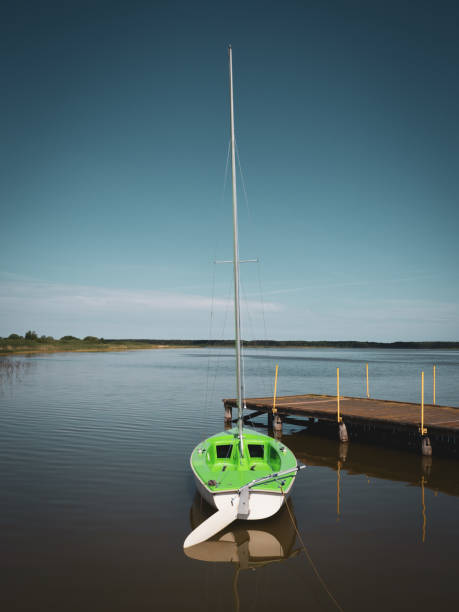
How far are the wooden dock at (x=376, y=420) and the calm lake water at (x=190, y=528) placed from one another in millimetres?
975

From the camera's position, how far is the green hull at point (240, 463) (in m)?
9.38

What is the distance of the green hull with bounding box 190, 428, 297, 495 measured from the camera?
30.8 feet

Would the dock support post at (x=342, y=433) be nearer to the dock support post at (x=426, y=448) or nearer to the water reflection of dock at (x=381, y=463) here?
the water reflection of dock at (x=381, y=463)

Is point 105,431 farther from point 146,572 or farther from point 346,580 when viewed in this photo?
point 346,580

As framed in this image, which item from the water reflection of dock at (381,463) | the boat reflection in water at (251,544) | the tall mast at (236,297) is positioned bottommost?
the water reflection of dock at (381,463)

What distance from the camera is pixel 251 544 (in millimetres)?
9172

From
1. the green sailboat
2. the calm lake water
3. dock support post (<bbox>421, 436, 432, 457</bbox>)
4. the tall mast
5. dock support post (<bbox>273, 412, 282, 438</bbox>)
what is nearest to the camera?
the calm lake water

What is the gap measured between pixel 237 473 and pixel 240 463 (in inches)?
35.1

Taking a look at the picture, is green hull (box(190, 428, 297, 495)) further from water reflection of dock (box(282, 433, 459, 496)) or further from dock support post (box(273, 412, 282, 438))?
dock support post (box(273, 412, 282, 438))

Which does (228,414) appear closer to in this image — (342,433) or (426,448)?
(342,433)

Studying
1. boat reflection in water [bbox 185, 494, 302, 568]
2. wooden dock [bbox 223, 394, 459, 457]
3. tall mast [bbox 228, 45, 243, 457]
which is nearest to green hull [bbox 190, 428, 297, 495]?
tall mast [bbox 228, 45, 243, 457]

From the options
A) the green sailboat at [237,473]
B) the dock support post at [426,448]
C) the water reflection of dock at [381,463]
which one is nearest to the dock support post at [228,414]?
the water reflection of dock at [381,463]

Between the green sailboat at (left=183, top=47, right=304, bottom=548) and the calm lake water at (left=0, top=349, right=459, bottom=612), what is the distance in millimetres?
706

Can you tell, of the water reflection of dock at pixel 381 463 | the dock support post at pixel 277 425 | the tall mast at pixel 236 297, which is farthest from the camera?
the dock support post at pixel 277 425
